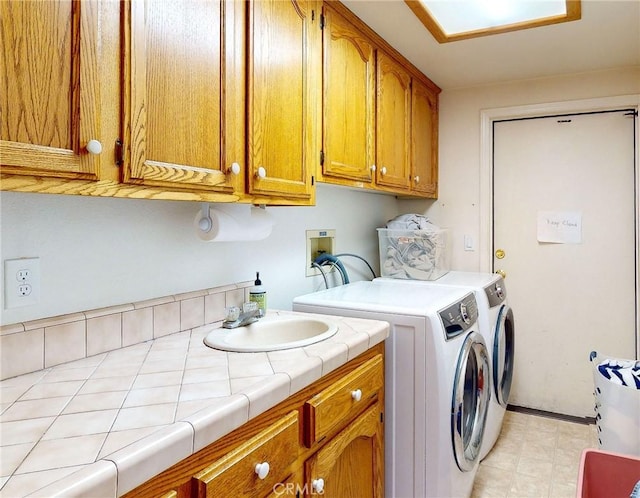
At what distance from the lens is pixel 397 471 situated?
169cm

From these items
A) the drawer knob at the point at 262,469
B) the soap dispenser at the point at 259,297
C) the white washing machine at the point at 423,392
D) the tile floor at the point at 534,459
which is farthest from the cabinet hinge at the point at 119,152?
the tile floor at the point at 534,459

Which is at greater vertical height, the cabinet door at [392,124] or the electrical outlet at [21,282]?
the cabinet door at [392,124]

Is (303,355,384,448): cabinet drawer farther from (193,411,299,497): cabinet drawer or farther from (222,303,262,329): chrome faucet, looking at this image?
(222,303,262,329): chrome faucet

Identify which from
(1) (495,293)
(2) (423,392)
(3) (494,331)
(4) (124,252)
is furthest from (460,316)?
(4) (124,252)

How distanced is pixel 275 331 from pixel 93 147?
967mm

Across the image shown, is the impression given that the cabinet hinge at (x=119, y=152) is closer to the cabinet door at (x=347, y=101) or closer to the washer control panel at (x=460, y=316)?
the cabinet door at (x=347, y=101)

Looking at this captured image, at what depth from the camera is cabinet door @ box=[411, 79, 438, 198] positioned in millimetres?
2693

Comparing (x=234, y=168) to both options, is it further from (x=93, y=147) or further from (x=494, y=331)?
(x=494, y=331)

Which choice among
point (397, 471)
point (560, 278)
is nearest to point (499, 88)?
point (560, 278)

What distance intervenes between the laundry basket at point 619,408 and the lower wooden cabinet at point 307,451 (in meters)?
0.84

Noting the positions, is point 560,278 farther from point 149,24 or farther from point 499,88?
point 149,24

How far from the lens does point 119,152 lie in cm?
95

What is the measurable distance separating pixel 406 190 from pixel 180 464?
6.82ft

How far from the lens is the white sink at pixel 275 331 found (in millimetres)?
1469
